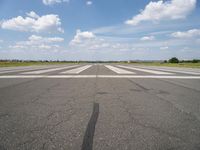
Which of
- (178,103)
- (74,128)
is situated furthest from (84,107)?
(178,103)

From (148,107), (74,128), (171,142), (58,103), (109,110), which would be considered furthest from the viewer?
(58,103)

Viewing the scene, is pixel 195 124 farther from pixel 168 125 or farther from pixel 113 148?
pixel 113 148

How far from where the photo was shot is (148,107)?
4094 millimetres

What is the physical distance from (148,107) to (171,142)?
1.71 m

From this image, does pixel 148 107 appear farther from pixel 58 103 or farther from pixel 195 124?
pixel 58 103

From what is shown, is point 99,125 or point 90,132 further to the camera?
point 99,125

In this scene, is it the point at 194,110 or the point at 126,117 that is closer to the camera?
the point at 126,117

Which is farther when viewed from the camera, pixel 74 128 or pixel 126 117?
pixel 126 117

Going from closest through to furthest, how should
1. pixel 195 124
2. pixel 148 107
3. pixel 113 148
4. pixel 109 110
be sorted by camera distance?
pixel 113 148 → pixel 195 124 → pixel 109 110 → pixel 148 107

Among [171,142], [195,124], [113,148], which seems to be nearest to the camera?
[113,148]

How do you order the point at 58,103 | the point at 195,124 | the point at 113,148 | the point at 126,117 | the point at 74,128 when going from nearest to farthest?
the point at 113,148 < the point at 74,128 < the point at 195,124 < the point at 126,117 < the point at 58,103

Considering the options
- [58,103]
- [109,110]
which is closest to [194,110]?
[109,110]

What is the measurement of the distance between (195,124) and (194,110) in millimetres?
935

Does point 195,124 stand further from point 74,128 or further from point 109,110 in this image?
point 74,128
